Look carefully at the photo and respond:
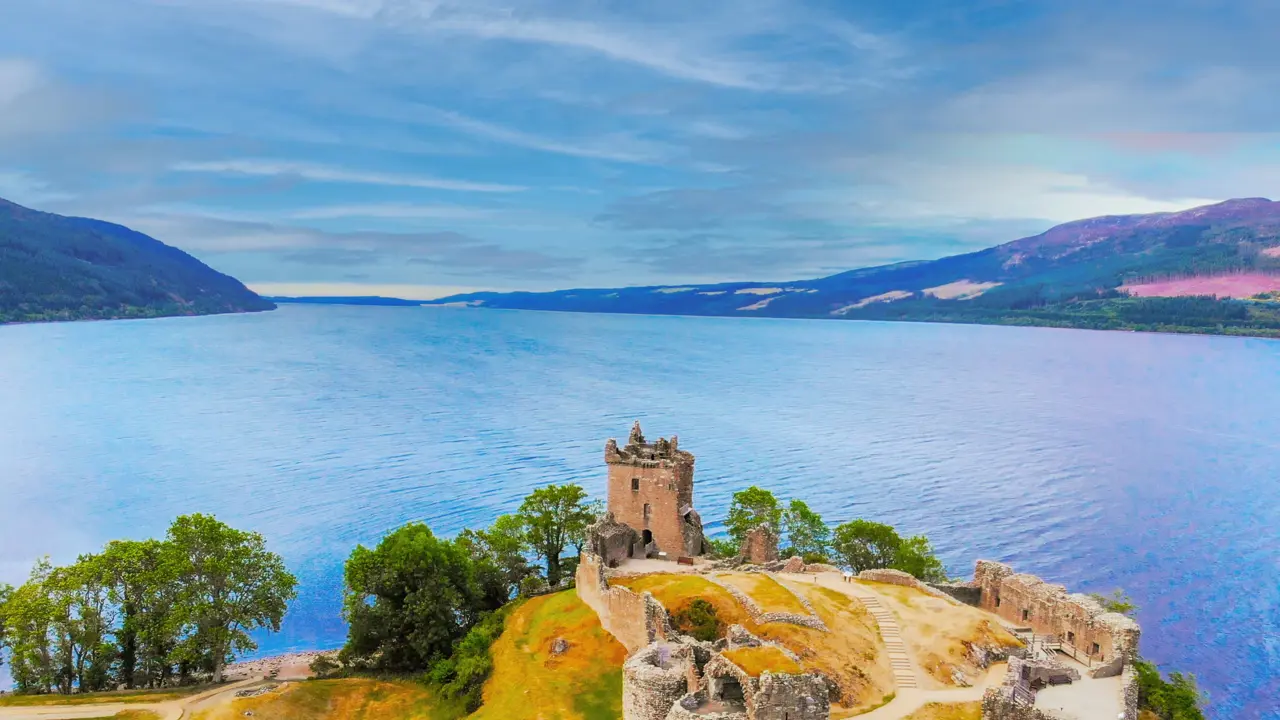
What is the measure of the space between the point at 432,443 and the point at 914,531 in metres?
81.5

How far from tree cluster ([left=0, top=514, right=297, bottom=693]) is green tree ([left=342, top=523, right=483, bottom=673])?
6320 mm

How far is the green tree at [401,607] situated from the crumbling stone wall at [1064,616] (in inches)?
1435

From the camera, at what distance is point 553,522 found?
71.2m

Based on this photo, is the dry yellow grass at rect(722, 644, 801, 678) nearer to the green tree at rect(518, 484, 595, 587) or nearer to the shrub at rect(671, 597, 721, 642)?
the shrub at rect(671, 597, 721, 642)

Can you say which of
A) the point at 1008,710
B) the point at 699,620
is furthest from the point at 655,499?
the point at 1008,710

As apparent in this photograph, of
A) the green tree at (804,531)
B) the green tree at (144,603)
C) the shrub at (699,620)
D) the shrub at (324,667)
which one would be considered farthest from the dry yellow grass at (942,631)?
the green tree at (144,603)

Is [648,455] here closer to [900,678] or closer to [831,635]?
[831,635]

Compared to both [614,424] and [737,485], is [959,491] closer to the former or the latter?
[737,485]

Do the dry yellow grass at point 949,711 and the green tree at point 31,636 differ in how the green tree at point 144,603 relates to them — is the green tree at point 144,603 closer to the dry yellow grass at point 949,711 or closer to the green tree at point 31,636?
the green tree at point 31,636

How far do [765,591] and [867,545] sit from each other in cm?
2718

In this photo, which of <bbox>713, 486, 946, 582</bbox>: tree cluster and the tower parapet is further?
<bbox>713, 486, 946, 582</bbox>: tree cluster

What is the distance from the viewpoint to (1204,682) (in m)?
63.6

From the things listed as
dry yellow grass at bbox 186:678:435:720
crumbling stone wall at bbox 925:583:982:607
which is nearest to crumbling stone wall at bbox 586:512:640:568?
dry yellow grass at bbox 186:678:435:720

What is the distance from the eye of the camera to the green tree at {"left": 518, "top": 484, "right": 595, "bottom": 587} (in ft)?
232
